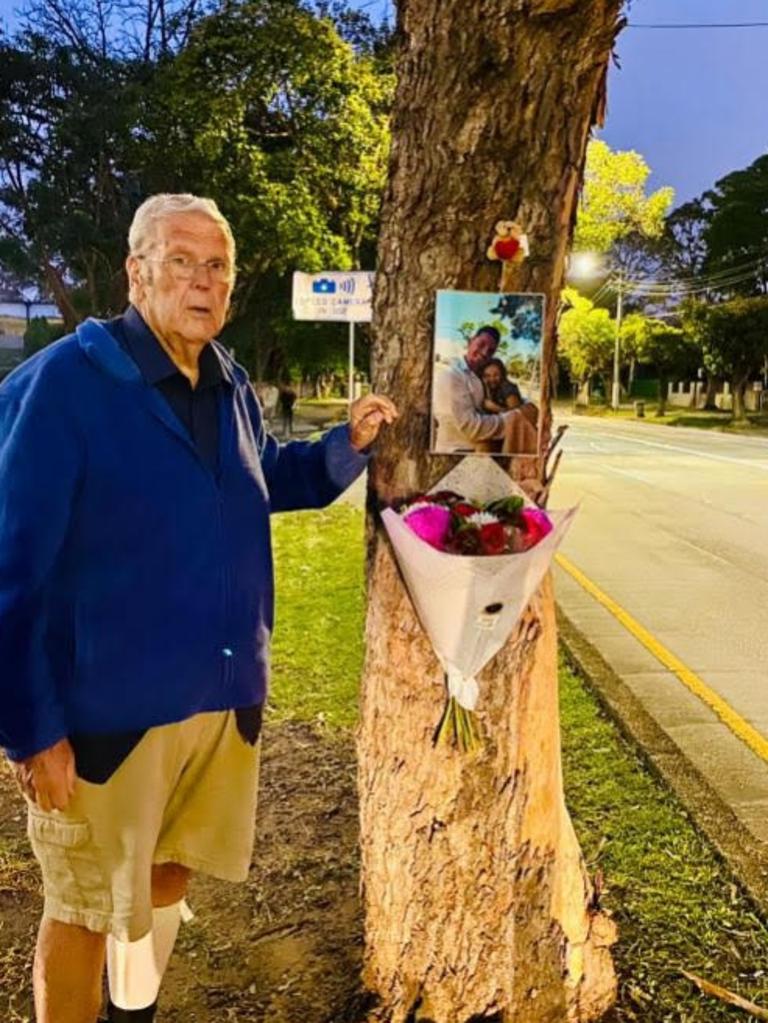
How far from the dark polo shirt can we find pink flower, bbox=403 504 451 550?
0.44m

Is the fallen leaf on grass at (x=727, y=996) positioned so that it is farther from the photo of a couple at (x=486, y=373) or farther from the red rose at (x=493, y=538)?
the photo of a couple at (x=486, y=373)

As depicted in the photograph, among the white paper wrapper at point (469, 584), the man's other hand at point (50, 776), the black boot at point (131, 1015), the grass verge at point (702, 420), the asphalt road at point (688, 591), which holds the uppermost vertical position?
the white paper wrapper at point (469, 584)

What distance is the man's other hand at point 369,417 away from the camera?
7.99 feet

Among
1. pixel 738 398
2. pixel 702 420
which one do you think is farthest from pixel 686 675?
pixel 702 420

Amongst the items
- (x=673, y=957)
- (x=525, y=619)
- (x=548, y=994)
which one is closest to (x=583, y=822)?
(x=673, y=957)

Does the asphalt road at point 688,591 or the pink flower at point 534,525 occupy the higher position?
the pink flower at point 534,525

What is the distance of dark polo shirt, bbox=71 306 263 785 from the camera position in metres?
2.15

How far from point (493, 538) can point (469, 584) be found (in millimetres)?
119

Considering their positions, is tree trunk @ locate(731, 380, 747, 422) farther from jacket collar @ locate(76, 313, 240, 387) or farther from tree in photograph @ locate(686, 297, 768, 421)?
jacket collar @ locate(76, 313, 240, 387)

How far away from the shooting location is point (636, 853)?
137 inches

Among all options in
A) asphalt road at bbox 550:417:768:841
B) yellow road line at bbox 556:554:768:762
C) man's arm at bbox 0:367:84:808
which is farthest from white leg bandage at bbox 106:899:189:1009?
yellow road line at bbox 556:554:768:762

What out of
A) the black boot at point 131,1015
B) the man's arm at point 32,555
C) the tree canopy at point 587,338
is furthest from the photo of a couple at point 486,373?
the tree canopy at point 587,338

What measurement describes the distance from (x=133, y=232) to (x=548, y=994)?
2.08 m

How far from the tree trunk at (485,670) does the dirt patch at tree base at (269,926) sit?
0.74 ft
